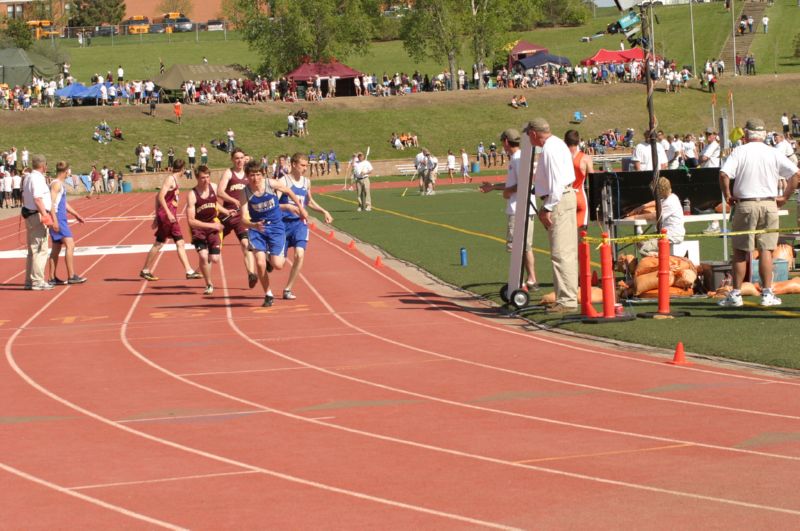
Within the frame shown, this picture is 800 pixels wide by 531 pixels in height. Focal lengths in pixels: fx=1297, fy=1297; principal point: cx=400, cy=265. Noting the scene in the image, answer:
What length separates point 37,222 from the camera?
19.2m

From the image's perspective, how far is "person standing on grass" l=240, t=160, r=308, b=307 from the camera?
15609 mm

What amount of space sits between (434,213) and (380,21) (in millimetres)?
84101

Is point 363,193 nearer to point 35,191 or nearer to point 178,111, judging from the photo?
point 35,191

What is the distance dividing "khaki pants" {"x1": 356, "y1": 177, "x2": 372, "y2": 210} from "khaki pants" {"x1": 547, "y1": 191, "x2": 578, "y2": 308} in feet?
76.9

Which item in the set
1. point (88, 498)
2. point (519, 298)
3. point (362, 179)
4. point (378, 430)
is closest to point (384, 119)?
point (362, 179)

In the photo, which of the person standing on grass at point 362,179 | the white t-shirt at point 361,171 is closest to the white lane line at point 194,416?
the person standing on grass at point 362,179

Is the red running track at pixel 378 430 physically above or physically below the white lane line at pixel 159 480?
below

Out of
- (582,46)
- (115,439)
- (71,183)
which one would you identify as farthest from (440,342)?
(582,46)

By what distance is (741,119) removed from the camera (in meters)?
76.6

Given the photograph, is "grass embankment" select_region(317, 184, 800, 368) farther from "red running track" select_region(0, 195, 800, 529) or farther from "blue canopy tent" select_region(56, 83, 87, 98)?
"blue canopy tent" select_region(56, 83, 87, 98)

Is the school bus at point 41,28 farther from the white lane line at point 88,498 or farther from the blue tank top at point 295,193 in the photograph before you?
the white lane line at point 88,498

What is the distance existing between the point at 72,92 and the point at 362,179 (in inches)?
1670

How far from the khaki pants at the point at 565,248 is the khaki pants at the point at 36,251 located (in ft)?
28.2

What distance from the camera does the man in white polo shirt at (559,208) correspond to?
13.6m
